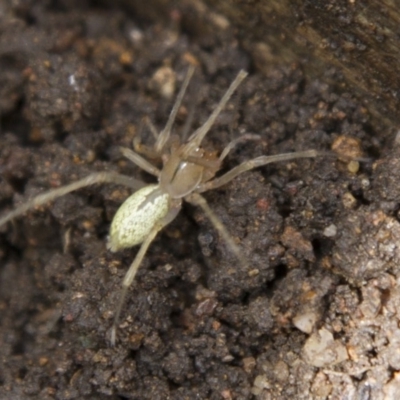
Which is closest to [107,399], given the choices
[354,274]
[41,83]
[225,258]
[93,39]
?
[225,258]

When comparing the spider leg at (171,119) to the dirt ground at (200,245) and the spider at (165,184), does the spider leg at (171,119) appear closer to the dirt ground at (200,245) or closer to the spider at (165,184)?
the spider at (165,184)

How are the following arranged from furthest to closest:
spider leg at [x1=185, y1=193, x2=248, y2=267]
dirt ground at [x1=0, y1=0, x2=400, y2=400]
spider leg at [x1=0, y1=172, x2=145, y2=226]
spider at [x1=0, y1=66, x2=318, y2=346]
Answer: spider leg at [x1=0, y1=172, x2=145, y2=226], spider at [x1=0, y1=66, x2=318, y2=346], spider leg at [x1=185, y1=193, x2=248, y2=267], dirt ground at [x1=0, y1=0, x2=400, y2=400]

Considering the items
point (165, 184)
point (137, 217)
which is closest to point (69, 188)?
point (137, 217)

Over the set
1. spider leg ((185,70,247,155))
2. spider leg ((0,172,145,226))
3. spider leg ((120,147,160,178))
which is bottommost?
spider leg ((0,172,145,226))

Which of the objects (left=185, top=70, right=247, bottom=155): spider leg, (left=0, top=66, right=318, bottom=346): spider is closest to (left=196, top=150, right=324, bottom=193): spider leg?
(left=0, top=66, right=318, bottom=346): spider

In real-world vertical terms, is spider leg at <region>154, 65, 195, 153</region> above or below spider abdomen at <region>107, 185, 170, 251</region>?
above

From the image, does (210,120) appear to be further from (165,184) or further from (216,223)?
(216,223)

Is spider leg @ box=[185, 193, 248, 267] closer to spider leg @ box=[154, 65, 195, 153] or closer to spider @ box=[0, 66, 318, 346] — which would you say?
spider @ box=[0, 66, 318, 346]

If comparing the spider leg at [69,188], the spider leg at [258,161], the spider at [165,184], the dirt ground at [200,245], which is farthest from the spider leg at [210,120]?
the spider leg at [69,188]

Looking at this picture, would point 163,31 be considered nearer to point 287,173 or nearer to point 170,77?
point 170,77
